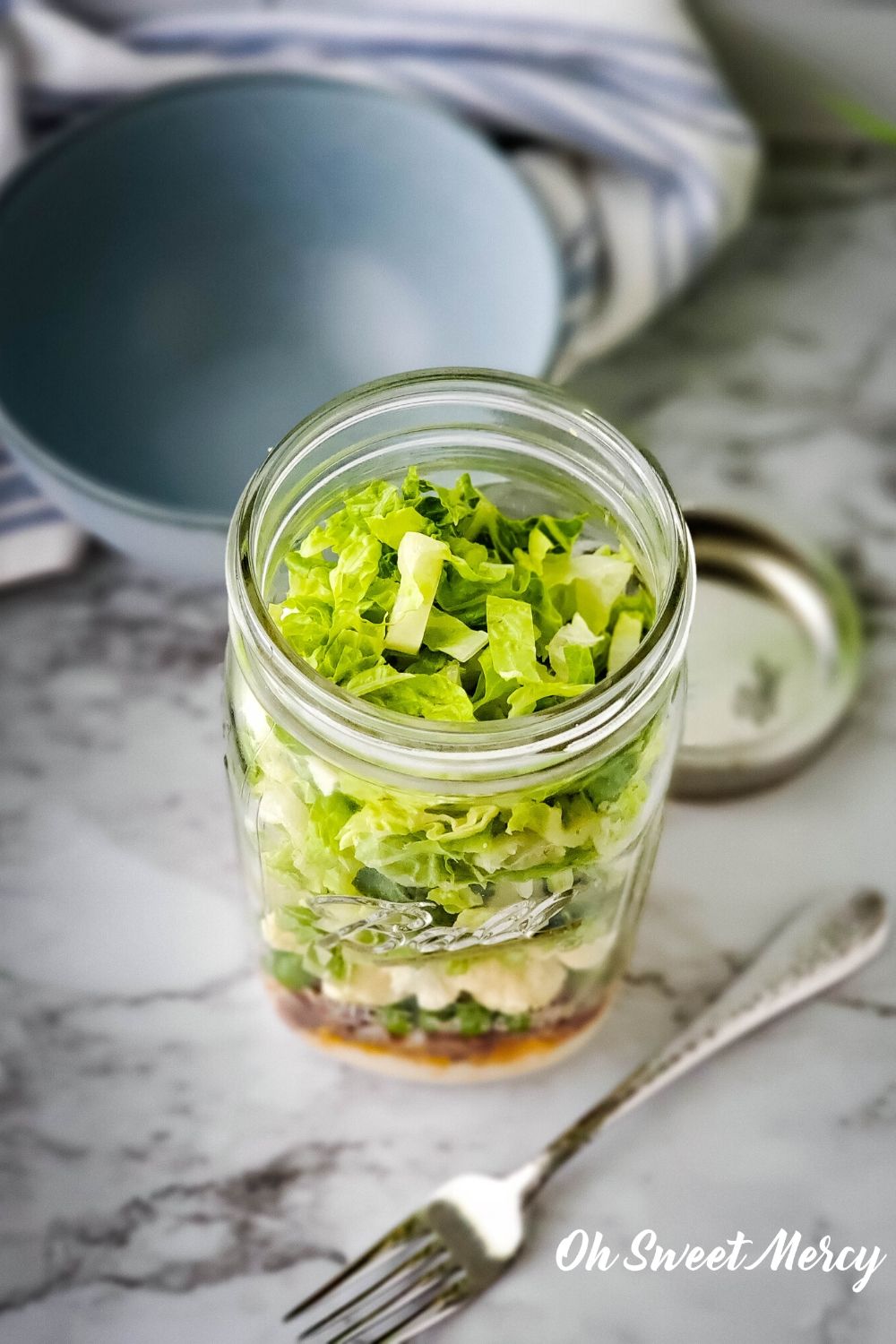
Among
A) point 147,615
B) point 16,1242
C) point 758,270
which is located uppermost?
point 758,270

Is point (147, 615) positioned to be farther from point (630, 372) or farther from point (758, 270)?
point (758, 270)

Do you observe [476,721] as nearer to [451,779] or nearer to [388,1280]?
[451,779]

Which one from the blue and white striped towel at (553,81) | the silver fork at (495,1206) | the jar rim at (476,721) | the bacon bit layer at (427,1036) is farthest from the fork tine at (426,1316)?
the blue and white striped towel at (553,81)

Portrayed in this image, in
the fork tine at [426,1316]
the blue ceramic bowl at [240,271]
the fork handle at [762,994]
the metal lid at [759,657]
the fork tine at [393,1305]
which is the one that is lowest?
the fork tine at [426,1316]

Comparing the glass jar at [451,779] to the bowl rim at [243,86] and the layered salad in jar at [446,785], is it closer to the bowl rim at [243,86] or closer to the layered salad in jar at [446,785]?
the layered salad in jar at [446,785]

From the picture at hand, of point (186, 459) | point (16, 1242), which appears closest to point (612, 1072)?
point (16, 1242)

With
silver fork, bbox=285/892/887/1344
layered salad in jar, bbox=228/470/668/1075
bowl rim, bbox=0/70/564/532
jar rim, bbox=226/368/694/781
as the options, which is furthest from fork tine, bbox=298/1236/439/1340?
bowl rim, bbox=0/70/564/532

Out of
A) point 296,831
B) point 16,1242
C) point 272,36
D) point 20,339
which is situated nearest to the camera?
point 296,831
